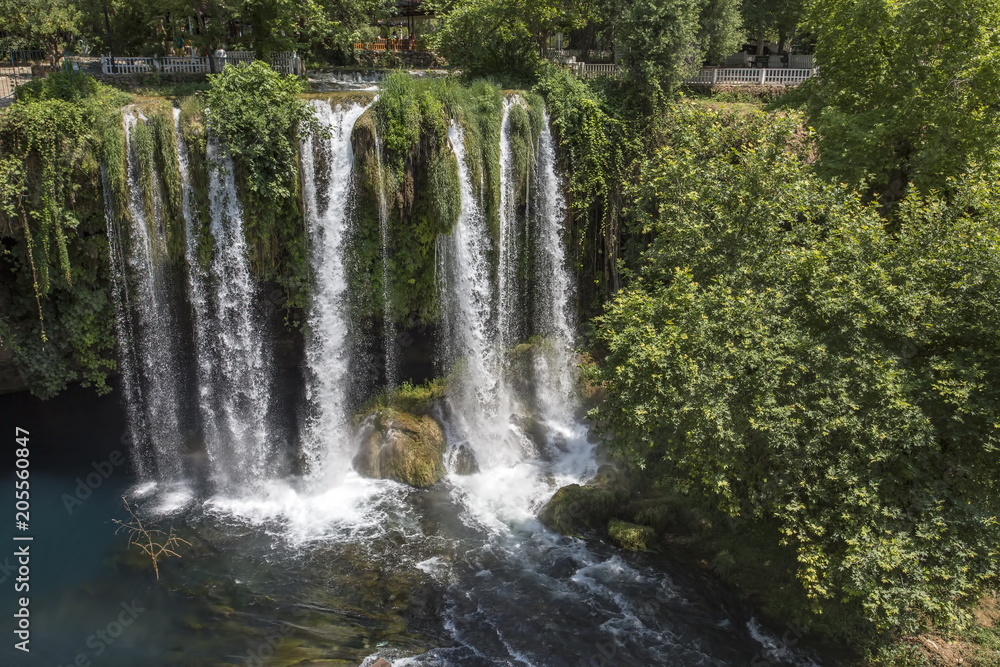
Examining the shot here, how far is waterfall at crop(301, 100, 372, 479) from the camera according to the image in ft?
58.0

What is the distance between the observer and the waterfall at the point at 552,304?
2092cm

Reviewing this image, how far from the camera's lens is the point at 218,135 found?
1666cm

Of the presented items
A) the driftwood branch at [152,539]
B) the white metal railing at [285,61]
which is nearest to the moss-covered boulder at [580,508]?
the driftwood branch at [152,539]

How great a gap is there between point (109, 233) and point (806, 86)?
18178 millimetres

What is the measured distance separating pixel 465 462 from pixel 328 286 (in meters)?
5.75

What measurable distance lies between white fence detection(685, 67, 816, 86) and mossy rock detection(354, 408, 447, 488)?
609 inches

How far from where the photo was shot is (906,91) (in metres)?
17.6

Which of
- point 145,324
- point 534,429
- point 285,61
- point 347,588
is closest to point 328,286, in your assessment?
point 145,324

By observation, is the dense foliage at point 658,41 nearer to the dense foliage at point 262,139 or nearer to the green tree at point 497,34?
the green tree at point 497,34

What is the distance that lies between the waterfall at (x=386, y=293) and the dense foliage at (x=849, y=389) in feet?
23.5

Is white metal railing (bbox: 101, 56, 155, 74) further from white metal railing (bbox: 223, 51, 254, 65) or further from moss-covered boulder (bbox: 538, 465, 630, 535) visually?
moss-covered boulder (bbox: 538, 465, 630, 535)

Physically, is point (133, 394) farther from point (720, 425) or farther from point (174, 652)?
point (720, 425)

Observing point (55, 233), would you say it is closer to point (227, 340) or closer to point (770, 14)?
point (227, 340)

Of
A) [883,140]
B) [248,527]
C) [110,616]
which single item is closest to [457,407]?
[248,527]
